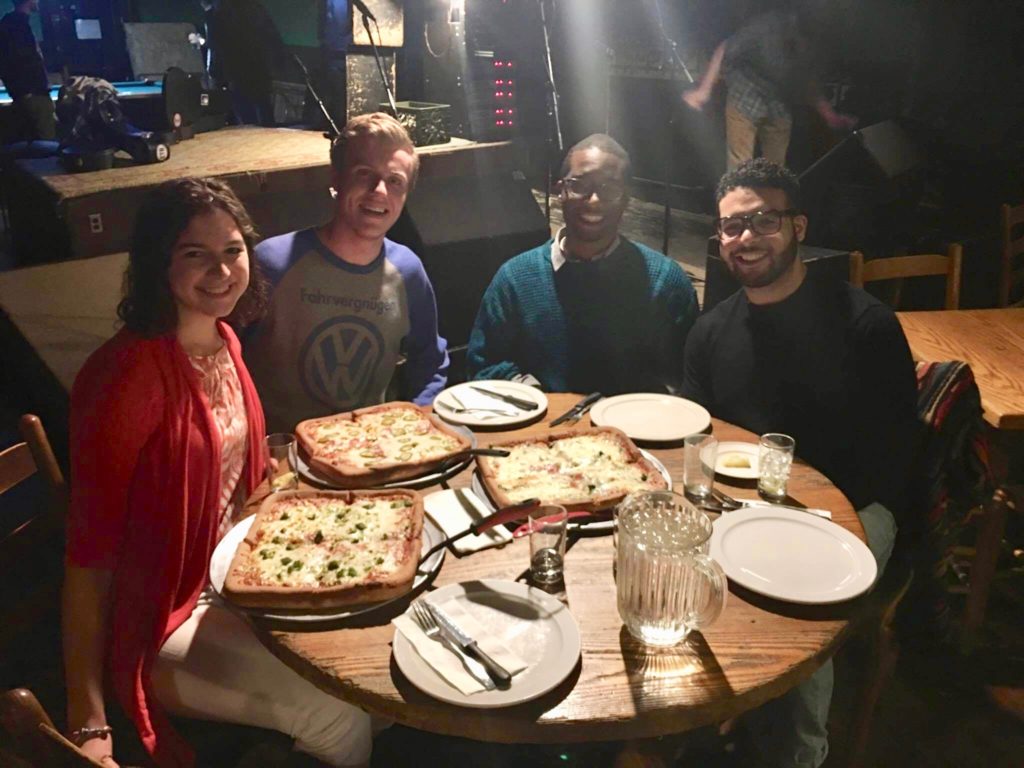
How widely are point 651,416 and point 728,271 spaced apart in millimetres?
1994

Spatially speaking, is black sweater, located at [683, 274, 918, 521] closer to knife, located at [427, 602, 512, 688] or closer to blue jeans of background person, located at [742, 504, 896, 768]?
blue jeans of background person, located at [742, 504, 896, 768]

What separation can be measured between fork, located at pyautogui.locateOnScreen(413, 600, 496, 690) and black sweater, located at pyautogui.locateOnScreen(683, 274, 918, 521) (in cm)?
139

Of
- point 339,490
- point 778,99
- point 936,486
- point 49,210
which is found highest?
point 778,99

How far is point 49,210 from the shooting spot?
375 centimetres

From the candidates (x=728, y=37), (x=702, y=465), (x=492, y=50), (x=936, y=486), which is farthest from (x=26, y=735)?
(x=728, y=37)

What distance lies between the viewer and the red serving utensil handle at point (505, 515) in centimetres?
147

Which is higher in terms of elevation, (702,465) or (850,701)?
(702,465)

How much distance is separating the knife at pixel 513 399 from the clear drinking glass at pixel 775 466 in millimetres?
656

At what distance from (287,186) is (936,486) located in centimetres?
350

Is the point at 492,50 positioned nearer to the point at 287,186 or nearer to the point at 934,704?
the point at 287,186

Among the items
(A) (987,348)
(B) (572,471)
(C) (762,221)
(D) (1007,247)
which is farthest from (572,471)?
(D) (1007,247)

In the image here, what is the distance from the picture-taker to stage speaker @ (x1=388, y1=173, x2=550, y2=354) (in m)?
4.55

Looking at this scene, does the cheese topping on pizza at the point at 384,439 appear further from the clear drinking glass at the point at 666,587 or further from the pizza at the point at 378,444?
the clear drinking glass at the point at 666,587

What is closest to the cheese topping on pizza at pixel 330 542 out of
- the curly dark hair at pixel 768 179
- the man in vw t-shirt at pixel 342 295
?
the man in vw t-shirt at pixel 342 295
